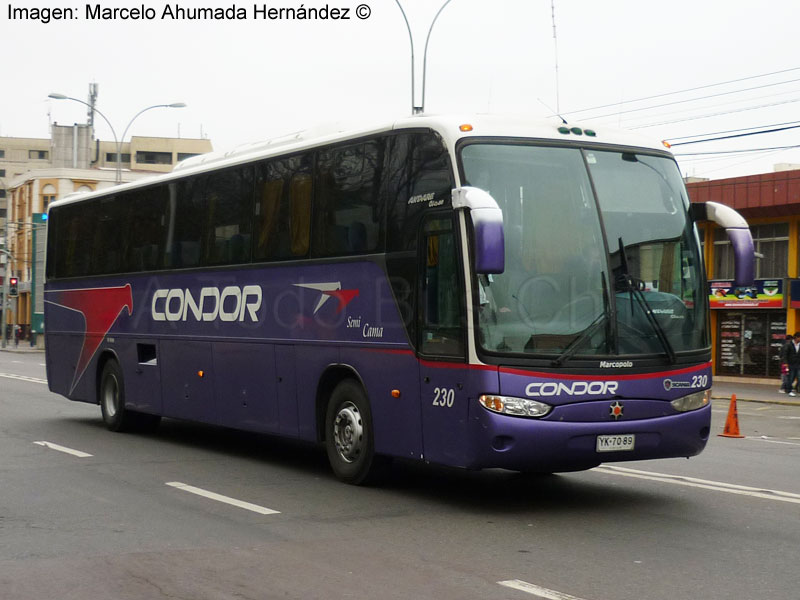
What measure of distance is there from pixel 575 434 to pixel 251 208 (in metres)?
5.12

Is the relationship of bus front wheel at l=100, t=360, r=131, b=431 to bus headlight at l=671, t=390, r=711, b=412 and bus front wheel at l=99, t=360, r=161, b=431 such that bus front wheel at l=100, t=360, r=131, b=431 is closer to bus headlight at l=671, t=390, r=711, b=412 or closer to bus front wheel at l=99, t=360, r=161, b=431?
bus front wheel at l=99, t=360, r=161, b=431

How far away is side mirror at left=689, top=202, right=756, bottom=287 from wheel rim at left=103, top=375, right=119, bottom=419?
944cm

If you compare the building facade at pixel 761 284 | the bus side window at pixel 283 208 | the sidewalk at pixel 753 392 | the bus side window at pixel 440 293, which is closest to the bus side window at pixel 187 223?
the bus side window at pixel 283 208

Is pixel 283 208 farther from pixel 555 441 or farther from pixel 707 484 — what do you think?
pixel 707 484

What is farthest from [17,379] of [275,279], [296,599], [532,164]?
[296,599]

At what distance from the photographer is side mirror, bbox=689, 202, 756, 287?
9492 millimetres

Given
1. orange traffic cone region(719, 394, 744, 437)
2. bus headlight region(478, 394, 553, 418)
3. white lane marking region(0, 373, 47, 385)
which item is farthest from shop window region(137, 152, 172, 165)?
bus headlight region(478, 394, 553, 418)

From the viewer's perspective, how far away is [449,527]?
869 cm

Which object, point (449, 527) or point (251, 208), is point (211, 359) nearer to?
point (251, 208)

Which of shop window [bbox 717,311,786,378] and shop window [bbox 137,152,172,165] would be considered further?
shop window [bbox 137,152,172,165]

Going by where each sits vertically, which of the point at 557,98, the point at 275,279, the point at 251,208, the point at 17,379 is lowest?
the point at 17,379

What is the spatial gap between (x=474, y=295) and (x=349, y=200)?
230cm

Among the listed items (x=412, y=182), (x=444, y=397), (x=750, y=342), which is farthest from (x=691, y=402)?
(x=750, y=342)

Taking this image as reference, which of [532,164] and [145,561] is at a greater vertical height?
[532,164]
